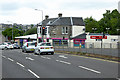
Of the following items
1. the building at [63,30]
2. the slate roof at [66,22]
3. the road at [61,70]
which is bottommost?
the road at [61,70]

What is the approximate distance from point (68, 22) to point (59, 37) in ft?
16.5

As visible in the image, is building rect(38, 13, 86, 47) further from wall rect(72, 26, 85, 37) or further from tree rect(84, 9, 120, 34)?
tree rect(84, 9, 120, 34)

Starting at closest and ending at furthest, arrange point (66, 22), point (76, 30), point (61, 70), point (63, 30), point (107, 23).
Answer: point (61, 70), point (63, 30), point (76, 30), point (66, 22), point (107, 23)

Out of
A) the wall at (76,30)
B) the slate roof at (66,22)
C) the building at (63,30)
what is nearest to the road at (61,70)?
the building at (63,30)

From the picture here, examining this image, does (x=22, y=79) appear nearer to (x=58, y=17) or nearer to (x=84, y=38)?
(x=84, y=38)

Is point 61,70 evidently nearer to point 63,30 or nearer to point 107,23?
point 63,30

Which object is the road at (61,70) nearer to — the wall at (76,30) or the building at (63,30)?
the building at (63,30)

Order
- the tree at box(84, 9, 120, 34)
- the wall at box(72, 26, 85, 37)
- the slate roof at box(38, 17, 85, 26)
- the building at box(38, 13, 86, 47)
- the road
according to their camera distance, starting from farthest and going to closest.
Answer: the tree at box(84, 9, 120, 34) → the slate roof at box(38, 17, 85, 26) → the wall at box(72, 26, 85, 37) → the building at box(38, 13, 86, 47) → the road

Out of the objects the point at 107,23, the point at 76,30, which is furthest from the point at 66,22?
the point at 107,23

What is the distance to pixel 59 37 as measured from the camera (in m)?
63.2

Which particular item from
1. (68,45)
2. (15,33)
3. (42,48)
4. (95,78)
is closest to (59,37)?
(68,45)

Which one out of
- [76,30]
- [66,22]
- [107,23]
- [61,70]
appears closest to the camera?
[61,70]

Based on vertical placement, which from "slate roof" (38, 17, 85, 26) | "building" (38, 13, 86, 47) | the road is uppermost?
"slate roof" (38, 17, 85, 26)

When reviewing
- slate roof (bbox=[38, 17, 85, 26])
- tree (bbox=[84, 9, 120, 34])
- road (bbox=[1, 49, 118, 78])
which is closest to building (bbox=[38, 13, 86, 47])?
slate roof (bbox=[38, 17, 85, 26])
